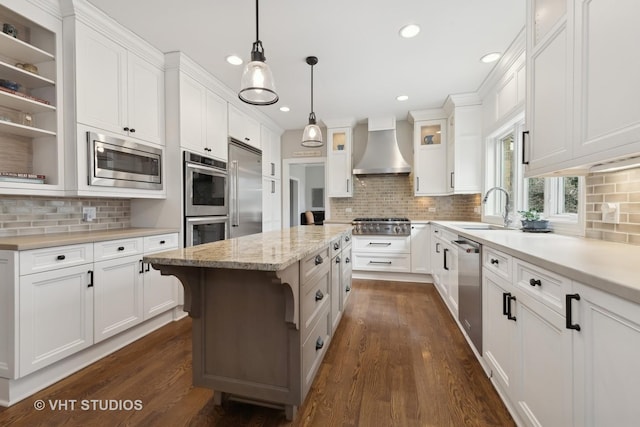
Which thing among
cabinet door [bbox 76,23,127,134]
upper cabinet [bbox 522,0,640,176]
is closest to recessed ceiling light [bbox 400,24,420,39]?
upper cabinet [bbox 522,0,640,176]

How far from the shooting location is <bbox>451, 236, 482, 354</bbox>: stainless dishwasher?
189 cm

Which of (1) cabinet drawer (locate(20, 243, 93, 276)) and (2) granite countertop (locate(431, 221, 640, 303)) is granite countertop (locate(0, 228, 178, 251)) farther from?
(2) granite countertop (locate(431, 221, 640, 303))

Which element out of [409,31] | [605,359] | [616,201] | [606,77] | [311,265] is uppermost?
[409,31]

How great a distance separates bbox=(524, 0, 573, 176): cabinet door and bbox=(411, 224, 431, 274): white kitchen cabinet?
2.30 m

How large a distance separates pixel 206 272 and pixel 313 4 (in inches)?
78.4

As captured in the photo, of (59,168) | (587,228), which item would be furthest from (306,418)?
(59,168)

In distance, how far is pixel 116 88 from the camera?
91.7 inches

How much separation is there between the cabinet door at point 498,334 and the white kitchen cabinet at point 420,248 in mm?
2274

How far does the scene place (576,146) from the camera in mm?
1332

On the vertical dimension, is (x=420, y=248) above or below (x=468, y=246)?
below

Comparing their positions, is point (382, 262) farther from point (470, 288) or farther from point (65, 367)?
point (65, 367)

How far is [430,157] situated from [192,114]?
3.35 m

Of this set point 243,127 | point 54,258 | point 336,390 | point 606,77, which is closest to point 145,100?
point 243,127

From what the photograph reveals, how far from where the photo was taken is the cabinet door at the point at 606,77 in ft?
3.36
